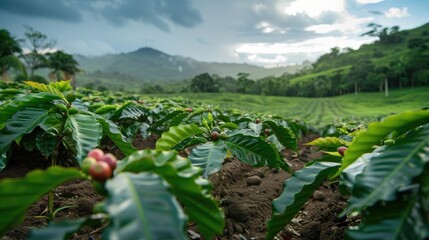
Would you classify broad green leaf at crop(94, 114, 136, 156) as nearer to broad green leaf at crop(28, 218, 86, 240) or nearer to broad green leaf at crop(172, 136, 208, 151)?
broad green leaf at crop(172, 136, 208, 151)

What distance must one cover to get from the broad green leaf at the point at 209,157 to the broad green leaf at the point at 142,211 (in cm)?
102

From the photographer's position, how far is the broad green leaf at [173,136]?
7.84ft

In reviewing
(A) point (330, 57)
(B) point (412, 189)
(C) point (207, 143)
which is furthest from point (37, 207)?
(A) point (330, 57)

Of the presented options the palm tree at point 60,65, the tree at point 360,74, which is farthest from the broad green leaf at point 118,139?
the tree at point 360,74

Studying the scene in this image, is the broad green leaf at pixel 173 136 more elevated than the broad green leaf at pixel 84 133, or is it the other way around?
the broad green leaf at pixel 84 133

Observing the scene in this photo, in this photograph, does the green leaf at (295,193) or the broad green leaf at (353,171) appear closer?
the broad green leaf at (353,171)

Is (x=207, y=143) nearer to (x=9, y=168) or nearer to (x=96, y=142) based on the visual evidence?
(x=96, y=142)

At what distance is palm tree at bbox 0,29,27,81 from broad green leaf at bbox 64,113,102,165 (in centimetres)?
3647

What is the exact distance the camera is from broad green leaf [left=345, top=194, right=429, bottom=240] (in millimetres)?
1161

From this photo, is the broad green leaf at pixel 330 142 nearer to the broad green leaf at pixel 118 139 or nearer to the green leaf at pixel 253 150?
the green leaf at pixel 253 150

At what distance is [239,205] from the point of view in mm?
3322

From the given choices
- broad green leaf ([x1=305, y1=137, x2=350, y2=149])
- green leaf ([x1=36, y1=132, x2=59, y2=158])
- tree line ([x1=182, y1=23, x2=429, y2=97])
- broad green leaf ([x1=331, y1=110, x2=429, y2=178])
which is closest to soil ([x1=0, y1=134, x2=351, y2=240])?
green leaf ([x1=36, y1=132, x2=59, y2=158])

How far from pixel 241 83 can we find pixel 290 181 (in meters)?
92.9

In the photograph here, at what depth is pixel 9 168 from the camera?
401cm
